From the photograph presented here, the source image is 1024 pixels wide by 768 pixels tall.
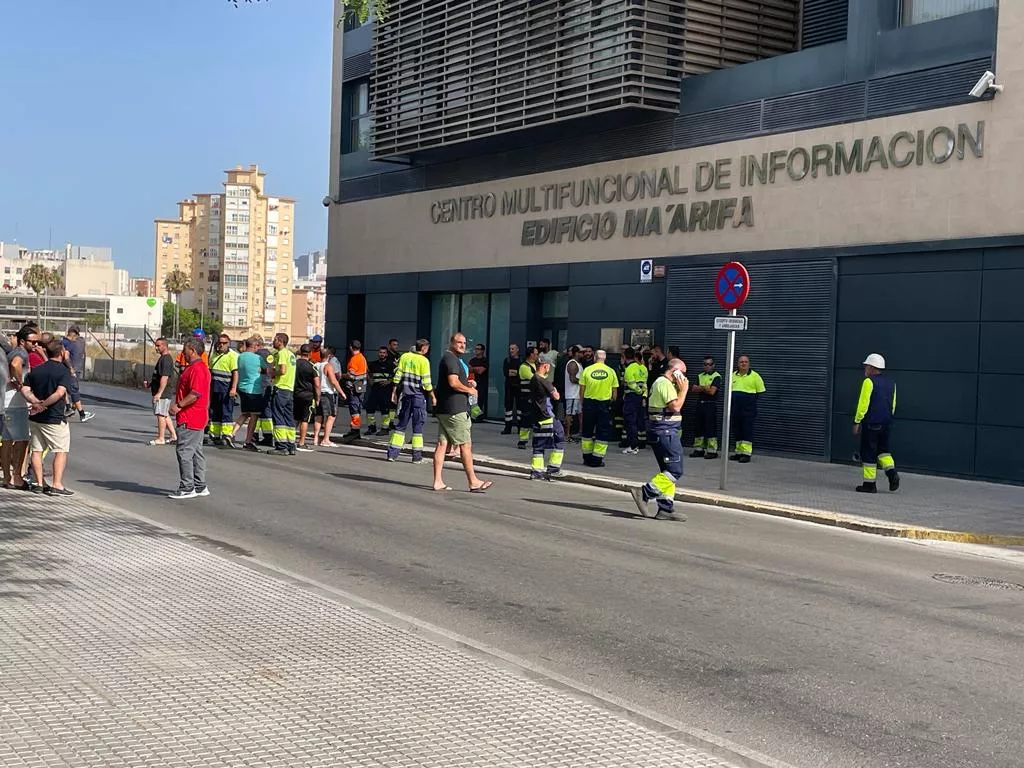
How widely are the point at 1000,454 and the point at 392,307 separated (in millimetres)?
17237

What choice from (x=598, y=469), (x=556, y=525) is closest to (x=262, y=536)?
(x=556, y=525)

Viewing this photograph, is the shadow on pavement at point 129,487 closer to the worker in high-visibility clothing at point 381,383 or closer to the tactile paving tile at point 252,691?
the tactile paving tile at point 252,691

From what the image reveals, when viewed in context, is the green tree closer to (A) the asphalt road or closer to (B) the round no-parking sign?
(B) the round no-parking sign

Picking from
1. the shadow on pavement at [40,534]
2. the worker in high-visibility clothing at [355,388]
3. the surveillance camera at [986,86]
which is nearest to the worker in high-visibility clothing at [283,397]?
the worker in high-visibility clothing at [355,388]

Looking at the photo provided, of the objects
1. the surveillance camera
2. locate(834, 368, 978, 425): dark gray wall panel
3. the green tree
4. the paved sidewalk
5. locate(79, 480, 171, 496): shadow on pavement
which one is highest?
the surveillance camera

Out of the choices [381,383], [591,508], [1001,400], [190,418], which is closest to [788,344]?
[1001,400]

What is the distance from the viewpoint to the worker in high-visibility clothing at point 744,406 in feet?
64.3

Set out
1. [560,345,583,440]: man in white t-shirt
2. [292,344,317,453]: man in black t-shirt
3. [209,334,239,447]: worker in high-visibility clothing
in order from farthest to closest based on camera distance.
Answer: [560,345,583,440]: man in white t-shirt < [209,334,239,447]: worker in high-visibility clothing < [292,344,317,453]: man in black t-shirt

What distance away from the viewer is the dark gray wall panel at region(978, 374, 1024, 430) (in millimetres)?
16625

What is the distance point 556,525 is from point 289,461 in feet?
23.0

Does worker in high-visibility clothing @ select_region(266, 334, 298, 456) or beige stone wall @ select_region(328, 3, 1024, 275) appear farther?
worker in high-visibility clothing @ select_region(266, 334, 298, 456)

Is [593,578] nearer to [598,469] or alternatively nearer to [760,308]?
[598,469]

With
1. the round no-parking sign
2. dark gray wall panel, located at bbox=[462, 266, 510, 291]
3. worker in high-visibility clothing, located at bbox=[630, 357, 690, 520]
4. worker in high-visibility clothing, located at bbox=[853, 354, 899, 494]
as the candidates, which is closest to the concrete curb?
worker in high-visibility clothing, located at bbox=[630, 357, 690, 520]

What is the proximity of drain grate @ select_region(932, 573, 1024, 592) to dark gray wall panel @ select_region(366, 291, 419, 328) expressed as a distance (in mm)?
20609
